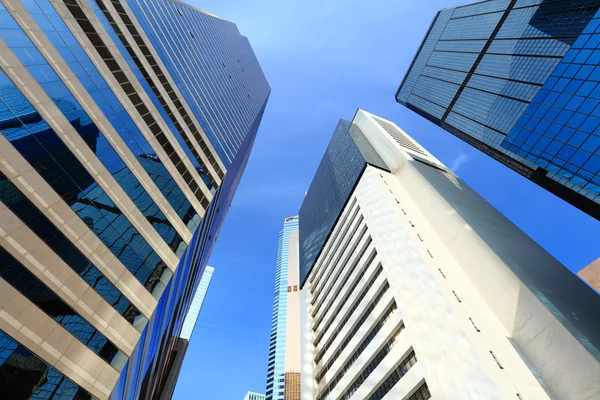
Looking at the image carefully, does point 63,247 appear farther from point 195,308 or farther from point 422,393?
point 195,308

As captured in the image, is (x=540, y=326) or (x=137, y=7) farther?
(x=137, y=7)

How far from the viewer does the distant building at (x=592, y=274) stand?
76.6 meters

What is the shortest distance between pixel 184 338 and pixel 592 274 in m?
128

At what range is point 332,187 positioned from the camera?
3162 inches

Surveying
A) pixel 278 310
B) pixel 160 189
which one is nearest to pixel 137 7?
pixel 160 189

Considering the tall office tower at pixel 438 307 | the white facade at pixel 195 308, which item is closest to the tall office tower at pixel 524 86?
the tall office tower at pixel 438 307

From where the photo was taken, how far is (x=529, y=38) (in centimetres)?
6034

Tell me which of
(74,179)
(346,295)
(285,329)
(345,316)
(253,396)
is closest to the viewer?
(74,179)

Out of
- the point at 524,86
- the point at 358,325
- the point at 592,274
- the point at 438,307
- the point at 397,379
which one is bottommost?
the point at 397,379

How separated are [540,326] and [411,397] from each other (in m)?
12.2

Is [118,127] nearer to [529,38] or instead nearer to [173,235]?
[173,235]

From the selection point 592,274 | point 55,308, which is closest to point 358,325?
point 55,308

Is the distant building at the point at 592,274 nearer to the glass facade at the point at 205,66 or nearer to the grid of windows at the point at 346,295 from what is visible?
the grid of windows at the point at 346,295

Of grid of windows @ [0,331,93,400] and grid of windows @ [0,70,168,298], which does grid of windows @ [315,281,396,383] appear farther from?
grid of windows @ [0,331,93,400]
